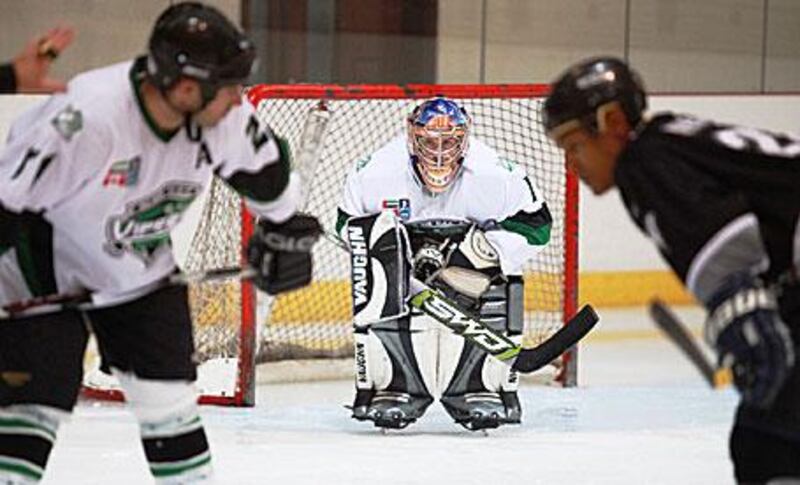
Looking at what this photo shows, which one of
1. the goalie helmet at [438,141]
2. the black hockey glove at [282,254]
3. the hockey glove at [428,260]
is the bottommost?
the hockey glove at [428,260]

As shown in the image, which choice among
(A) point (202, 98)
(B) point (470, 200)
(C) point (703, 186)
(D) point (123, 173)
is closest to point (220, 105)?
(A) point (202, 98)

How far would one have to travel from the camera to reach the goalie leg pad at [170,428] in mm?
3641

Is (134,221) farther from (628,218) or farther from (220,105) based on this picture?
(628,218)

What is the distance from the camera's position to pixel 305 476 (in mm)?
4812

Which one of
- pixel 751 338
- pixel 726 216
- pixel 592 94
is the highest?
pixel 592 94

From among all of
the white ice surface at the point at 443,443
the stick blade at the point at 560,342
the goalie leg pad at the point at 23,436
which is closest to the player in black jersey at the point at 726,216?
the goalie leg pad at the point at 23,436

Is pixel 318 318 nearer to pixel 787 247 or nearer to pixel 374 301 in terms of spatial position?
pixel 374 301

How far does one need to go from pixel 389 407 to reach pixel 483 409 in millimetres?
247

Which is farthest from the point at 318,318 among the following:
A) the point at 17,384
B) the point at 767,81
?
the point at 17,384

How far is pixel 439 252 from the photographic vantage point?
5.59 m

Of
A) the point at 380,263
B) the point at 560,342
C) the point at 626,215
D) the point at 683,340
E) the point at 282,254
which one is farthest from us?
the point at 626,215

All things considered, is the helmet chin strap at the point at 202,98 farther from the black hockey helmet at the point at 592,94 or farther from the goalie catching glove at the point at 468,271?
the goalie catching glove at the point at 468,271

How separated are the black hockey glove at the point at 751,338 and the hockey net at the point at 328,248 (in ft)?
9.12

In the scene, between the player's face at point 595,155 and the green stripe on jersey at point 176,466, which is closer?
the player's face at point 595,155
